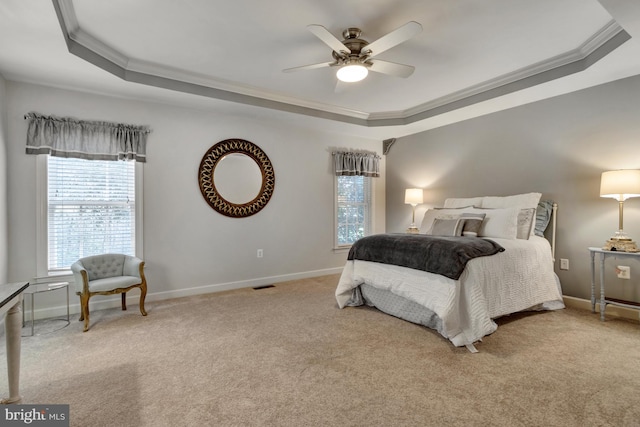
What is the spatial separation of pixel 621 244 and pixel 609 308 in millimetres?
746

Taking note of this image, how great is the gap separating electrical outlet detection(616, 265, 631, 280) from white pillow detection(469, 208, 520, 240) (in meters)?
0.99

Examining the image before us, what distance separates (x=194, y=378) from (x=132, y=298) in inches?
84.3

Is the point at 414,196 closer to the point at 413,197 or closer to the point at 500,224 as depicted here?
the point at 413,197

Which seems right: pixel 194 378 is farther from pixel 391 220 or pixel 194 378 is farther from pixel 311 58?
pixel 391 220

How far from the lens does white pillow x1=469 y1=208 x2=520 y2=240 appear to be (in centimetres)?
337

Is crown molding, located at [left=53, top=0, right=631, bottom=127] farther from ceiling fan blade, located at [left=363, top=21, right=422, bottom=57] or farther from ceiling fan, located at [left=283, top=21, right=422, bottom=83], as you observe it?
ceiling fan blade, located at [left=363, top=21, right=422, bottom=57]

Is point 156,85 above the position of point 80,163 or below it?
above

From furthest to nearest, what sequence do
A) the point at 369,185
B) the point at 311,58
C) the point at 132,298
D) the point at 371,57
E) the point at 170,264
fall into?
1. the point at 369,185
2. the point at 170,264
3. the point at 132,298
4. the point at 311,58
5. the point at 371,57

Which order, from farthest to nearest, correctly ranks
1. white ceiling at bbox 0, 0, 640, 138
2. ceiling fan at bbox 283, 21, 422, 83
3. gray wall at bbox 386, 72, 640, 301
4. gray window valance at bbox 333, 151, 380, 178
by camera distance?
1. gray window valance at bbox 333, 151, 380, 178
2. gray wall at bbox 386, 72, 640, 301
3. ceiling fan at bbox 283, 21, 422, 83
4. white ceiling at bbox 0, 0, 640, 138

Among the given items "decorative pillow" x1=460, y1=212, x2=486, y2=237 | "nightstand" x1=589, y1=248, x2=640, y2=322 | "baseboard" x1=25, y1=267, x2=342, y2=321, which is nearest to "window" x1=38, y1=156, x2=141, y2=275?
"baseboard" x1=25, y1=267, x2=342, y2=321

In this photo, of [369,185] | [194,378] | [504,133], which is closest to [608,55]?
[504,133]

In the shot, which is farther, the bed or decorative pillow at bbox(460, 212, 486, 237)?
decorative pillow at bbox(460, 212, 486, 237)

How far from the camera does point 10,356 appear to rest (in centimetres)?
171

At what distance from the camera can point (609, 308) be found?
126 inches
